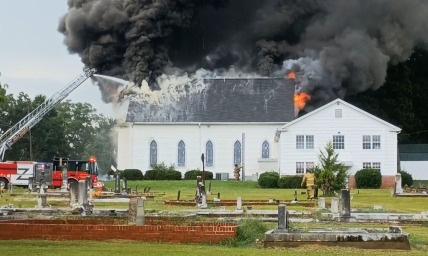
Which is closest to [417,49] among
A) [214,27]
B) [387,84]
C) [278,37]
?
[387,84]

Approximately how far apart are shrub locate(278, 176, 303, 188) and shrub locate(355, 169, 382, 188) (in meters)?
4.56

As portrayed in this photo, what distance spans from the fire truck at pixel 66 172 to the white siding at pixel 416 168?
28.7 m

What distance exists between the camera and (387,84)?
86.4 m

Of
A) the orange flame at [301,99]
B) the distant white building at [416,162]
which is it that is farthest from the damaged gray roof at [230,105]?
the distant white building at [416,162]

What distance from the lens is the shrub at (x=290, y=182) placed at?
58291 mm

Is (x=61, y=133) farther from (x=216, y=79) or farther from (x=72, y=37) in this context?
(x=216, y=79)

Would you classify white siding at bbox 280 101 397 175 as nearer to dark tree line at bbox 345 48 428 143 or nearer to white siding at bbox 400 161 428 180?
white siding at bbox 400 161 428 180

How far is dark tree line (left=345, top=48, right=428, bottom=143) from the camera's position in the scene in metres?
83.7

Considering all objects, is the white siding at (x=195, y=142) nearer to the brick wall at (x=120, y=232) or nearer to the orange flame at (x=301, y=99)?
the orange flame at (x=301, y=99)

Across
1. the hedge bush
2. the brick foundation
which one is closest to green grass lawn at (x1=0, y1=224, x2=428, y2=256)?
the hedge bush

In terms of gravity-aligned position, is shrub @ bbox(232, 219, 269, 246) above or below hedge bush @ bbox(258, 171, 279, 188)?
below

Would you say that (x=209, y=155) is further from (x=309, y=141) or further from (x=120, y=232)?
(x=120, y=232)

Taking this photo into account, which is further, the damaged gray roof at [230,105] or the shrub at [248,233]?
the damaged gray roof at [230,105]

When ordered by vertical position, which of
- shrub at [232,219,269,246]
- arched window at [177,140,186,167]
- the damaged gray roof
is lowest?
shrub at [232,219,269,246]
